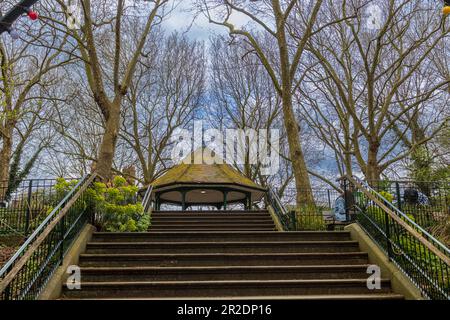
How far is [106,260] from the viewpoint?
19.5 ft

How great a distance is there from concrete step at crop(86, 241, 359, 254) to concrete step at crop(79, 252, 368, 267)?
0.36 meters

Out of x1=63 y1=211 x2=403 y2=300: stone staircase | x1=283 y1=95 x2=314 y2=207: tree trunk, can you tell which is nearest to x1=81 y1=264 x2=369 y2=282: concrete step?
x1=63 y1=211 x2=403 y2=300: stone staircase

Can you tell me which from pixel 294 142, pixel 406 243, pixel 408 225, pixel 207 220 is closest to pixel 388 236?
pixel 406 243

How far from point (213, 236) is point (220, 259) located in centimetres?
98

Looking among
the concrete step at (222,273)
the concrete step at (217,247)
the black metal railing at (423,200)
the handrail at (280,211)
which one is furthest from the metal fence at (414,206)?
the concrete step at (222,273)

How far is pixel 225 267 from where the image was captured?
5.58 metres

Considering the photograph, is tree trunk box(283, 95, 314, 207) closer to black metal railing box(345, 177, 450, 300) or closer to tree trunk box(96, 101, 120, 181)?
black metal railing box(345, 177, 450, 300)

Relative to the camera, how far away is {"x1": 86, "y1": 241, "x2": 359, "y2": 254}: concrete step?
6379 millimetres

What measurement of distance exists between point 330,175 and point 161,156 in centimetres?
1034

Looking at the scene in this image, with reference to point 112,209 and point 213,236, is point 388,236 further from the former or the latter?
point 112,209

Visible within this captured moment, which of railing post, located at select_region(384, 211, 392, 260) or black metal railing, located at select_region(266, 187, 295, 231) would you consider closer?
railing post, located at select_region(384, 211, 392, 260)

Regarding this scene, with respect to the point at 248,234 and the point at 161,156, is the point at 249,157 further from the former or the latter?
the point at 248,234

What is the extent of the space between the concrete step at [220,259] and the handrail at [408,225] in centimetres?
81

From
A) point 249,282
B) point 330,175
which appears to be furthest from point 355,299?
point 330,175
